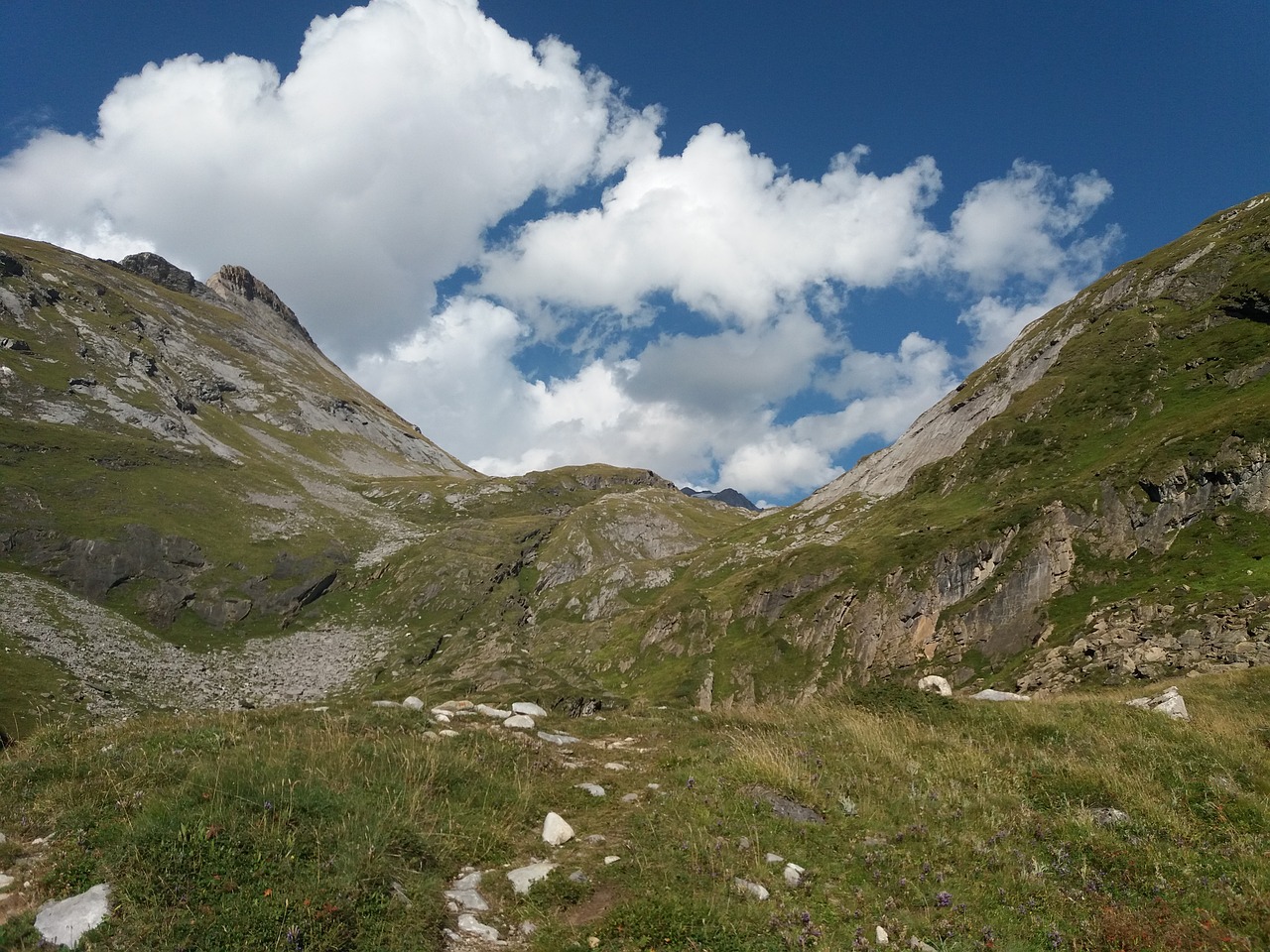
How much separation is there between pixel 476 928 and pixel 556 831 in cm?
266

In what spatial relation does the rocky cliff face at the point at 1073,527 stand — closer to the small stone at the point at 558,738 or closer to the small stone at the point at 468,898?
the small stone at the point at 558,738

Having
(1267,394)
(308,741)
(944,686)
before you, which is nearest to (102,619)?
(308,741)

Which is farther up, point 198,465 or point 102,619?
point 198,465

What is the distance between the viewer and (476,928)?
8.08m

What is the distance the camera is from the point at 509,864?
9719 millimetres

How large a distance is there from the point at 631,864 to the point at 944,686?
16.4 metres

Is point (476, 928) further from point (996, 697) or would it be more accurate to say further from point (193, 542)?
point (193, 542)

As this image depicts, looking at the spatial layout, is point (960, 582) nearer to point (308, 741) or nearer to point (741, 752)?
point (741, 752)

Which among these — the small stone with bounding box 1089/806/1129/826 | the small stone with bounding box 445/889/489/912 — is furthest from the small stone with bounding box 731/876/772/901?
the small stone with bounding box 1089/806/1129/826

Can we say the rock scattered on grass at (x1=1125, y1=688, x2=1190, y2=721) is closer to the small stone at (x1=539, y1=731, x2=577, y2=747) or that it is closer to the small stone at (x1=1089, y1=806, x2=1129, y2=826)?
the small stone at (x1=1089, y1=806, x2=1129, y2=826)

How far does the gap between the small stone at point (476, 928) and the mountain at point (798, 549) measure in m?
18.2

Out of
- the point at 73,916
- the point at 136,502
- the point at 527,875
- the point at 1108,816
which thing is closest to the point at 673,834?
the point at 527,875

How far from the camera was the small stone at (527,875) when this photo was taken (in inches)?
355

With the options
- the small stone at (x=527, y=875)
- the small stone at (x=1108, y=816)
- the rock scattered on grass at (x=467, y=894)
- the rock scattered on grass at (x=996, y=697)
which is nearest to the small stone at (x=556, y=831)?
the small stone at (x=527, y=875)
